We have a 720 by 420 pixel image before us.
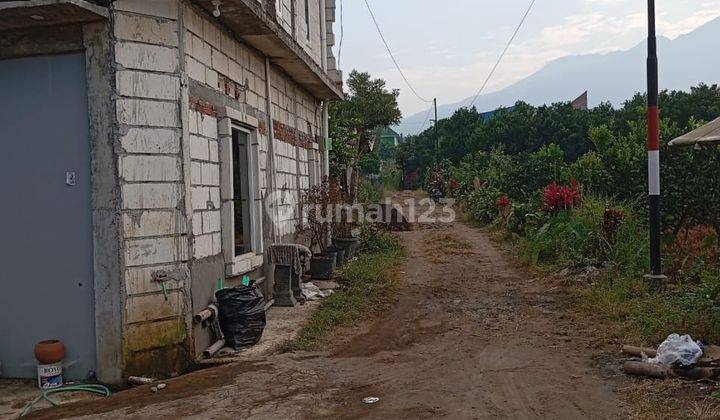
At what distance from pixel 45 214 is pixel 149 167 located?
1.05m

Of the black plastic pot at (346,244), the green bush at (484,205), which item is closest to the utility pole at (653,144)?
the black plastic pot at (346,244)

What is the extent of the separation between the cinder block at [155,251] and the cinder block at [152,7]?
Result: 2.03m

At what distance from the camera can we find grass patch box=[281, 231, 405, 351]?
6629 millimetres

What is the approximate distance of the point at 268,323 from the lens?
23.6 feet

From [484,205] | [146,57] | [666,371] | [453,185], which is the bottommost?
[666,371]

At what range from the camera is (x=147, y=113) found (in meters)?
5.31

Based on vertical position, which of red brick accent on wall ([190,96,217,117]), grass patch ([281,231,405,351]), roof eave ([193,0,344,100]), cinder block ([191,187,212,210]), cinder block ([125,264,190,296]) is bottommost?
grass patch ([281,231,405,351])

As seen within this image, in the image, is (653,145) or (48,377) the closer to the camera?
(48,377)

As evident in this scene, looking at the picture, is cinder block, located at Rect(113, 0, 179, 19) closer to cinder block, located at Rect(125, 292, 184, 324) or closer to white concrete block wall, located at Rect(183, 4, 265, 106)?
white concrete block wall, located at Rect(183, 4, 265, 106)

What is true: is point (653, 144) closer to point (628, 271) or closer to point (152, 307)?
point (628, 271)

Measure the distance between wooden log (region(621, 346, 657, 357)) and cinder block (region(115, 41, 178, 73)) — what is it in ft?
15.8

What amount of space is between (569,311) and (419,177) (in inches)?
1311

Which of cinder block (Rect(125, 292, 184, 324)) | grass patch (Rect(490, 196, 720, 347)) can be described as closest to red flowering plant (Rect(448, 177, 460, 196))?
grass patch (Rect(490, 196, 720, 347))

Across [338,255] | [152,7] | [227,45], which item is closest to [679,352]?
[152,7]
